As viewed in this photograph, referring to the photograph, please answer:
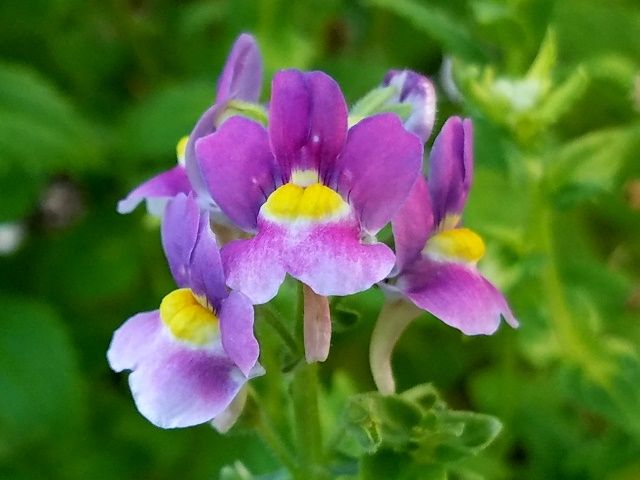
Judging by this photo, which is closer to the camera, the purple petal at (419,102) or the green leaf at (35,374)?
the purple petal at (419,102)

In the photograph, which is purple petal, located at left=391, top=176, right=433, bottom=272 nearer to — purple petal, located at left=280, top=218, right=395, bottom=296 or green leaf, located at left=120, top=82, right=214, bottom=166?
purple petal, located at left=280, top=218, right=395, bottom=296

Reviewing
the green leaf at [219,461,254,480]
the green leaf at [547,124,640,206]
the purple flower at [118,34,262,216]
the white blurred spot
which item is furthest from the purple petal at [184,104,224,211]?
the white blurred spot

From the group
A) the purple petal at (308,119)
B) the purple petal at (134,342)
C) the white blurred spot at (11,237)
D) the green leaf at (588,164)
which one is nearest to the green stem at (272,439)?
the purple petal at (134,342)

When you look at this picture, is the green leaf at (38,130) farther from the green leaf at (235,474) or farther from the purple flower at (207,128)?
the green leaf at (235,474)

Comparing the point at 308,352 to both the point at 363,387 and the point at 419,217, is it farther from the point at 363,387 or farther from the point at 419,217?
the point at 363,387

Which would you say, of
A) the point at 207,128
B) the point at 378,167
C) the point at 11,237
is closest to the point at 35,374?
the point at 11,237

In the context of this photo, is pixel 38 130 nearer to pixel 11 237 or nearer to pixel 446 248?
pixel 11 237

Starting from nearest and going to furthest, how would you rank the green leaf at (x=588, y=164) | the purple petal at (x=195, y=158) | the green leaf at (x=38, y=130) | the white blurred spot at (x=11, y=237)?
the purple petal at (x=195, y=158) → the green leaf at (x=588, y=164) → the green leaf at (x=38, y=130) → the white blurred spot at (x=11, y=237)

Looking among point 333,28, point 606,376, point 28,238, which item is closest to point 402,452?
point 606,376
